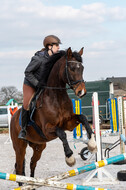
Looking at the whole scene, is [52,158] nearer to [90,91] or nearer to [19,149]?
[19,149]

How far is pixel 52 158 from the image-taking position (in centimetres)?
938

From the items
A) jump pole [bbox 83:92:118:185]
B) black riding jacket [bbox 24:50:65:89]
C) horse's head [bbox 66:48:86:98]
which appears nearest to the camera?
horse's head [bbox 66:48:86:98]

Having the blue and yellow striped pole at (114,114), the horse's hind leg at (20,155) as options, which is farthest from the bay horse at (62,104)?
the blue and yellow striped pole at (114,114)

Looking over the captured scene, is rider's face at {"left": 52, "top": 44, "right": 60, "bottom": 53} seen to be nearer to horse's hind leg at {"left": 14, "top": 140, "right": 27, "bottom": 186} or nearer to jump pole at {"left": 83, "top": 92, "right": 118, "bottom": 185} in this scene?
jump pole at {"left": 83, "top": 92, "right": 118, "bottom": 185}

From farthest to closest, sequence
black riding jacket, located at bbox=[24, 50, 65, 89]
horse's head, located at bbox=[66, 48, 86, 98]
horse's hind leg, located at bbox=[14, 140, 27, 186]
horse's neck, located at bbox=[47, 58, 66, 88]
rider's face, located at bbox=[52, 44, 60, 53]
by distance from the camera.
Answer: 1. horse's hind leg, located at bbox=[14, 140, 27, 186]
2. rider's face, located at bbox=[52, 44, 60, 53]
3. black riding jacket, located at bbox=[24, 50, 65, 89]
4. horse's neck, located at bbox=[47, 58, 66, 88]
5. horse's head, located at bbox=[66, 48, 86, 98]

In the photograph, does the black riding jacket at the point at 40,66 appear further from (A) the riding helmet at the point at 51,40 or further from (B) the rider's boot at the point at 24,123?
(B) the rider's boot at the point at 24,123

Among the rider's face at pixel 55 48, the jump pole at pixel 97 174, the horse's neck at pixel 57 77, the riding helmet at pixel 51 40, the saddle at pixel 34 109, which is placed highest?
the riding helmet at pixel 51 40

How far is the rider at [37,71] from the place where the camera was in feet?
15.3

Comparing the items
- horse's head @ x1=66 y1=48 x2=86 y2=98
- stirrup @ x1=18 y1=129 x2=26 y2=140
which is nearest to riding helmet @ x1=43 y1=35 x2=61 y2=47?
horse's head @ x1=66 y1=48 x2=86 y2=98

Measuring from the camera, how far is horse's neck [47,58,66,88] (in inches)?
174

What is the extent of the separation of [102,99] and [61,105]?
1525 cm

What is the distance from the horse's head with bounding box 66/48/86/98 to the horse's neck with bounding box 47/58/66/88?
0.23 metres

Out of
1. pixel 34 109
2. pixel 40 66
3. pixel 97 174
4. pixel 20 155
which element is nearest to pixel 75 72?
pixel 40 66

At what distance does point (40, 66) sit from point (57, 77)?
0.38m
